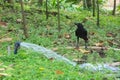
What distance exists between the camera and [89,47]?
10875 millimetres

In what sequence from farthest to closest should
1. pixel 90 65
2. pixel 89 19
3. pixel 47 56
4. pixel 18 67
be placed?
pixel 89 19
pixel 47 56
pixel 90 65
pixel 18 67

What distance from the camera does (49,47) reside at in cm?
1055

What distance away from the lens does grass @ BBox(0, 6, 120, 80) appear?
730 centimetres

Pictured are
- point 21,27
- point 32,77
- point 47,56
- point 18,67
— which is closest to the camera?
point 32,77

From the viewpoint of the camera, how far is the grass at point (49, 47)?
7.30m

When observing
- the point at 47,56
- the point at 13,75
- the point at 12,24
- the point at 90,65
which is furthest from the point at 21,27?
the point at 13,75

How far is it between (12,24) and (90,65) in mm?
5664

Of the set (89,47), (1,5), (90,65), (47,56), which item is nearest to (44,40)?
(89,47)

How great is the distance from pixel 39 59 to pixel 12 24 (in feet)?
15.8

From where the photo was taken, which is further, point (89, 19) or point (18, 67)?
point (89, 19)

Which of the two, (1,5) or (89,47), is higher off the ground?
(1,5)

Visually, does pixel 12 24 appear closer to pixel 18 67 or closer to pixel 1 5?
pixel 1 5

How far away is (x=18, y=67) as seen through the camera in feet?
25.3

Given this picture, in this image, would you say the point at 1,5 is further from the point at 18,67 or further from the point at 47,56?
the point at 18,67
